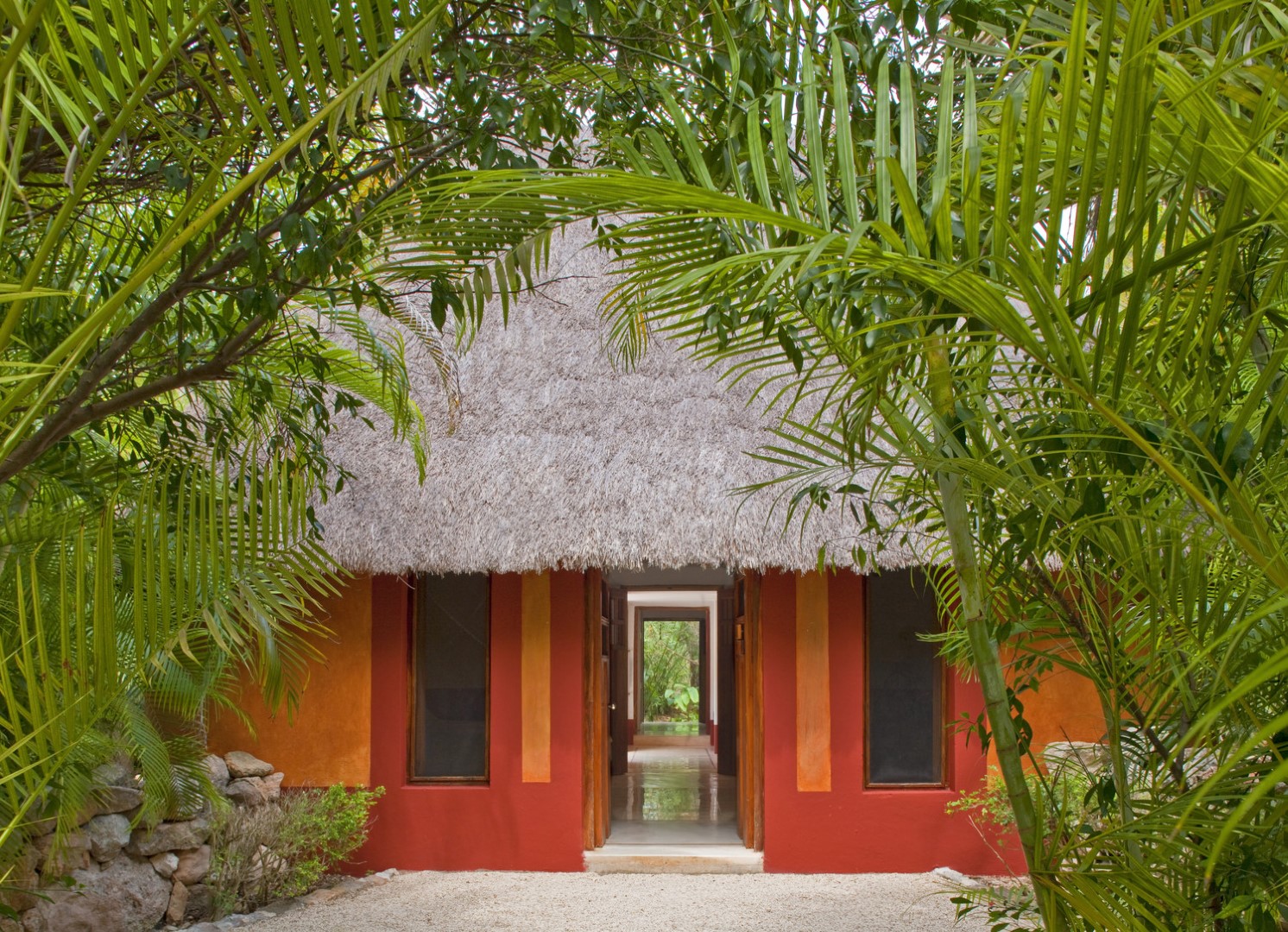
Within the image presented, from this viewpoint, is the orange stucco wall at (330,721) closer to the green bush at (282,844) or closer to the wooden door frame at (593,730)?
the green bush at (282,844)

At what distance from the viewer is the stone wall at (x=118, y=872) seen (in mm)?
4629

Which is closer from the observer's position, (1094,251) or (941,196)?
(1094,251)

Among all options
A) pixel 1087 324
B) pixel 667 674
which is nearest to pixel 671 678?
pixel 667 674

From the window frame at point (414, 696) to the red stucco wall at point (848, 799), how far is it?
1670 mm

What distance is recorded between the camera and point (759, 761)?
6.53 m

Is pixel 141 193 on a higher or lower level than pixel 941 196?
higher

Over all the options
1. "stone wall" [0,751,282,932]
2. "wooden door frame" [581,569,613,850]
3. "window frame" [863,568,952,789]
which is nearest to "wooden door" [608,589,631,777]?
"wooden door frame" [581,569,613,850]

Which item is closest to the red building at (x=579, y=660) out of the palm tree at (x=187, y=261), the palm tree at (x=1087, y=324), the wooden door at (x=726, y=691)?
the palm tree at (x=187, y=261)

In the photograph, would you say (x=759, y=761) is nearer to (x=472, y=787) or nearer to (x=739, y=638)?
(x=739, y=638)

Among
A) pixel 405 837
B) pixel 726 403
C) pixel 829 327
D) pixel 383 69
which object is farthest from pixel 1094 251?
pixel 405 837

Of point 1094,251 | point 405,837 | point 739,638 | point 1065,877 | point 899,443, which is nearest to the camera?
point 1094,251

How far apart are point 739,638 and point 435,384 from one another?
2690mm

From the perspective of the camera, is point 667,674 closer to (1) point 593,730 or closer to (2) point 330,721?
(1) point 593,730

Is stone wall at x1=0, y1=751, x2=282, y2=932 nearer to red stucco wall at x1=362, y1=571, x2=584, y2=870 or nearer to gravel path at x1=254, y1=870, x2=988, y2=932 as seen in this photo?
gravel path at x1=254, y1=870, x2=988, y2=932
